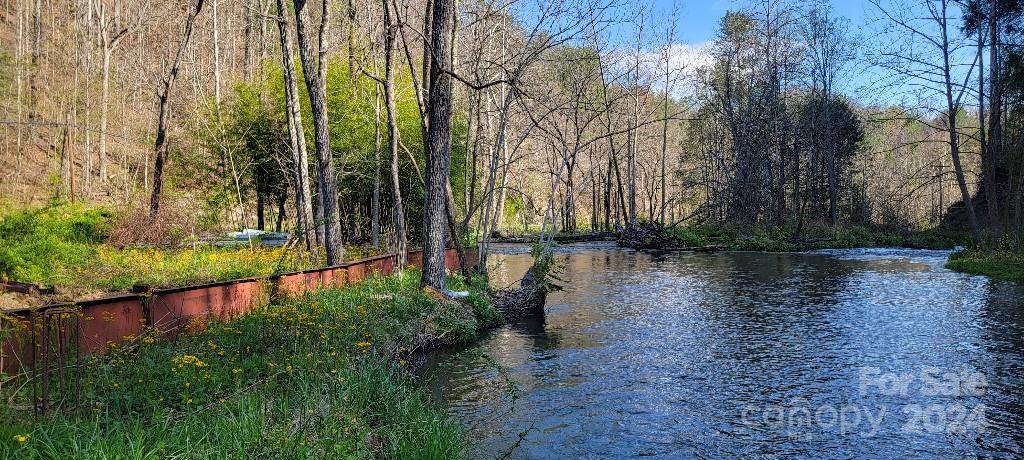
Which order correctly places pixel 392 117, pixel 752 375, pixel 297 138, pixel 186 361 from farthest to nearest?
pixel 297 138 < pixel 392 117 < pixel 752 375 < pixel 186 361

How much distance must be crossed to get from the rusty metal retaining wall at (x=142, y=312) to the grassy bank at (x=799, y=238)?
22.8m

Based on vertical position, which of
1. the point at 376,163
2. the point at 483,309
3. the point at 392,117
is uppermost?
the point at 392,117

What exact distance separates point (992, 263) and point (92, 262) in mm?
22814

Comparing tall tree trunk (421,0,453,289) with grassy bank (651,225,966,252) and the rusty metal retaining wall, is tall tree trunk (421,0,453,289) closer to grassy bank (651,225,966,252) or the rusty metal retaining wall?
the rusty metal retaining wall

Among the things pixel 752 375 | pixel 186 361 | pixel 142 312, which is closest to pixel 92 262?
pixel 142 312

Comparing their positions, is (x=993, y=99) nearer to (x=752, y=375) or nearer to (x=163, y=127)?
(x=752, y=375)

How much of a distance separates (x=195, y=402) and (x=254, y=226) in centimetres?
3063

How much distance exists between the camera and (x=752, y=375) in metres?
9.10

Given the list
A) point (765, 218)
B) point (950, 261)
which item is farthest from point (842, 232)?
point (950, 261)

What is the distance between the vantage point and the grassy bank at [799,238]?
30.4 metres

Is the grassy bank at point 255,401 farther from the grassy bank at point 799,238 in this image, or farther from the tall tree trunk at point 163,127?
the grassy bank at point 799,238

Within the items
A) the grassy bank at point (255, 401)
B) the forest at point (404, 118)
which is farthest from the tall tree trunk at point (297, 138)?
the grassy bank at point (255, 401)

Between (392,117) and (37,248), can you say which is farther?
(392,117)

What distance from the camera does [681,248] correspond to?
30703mm
